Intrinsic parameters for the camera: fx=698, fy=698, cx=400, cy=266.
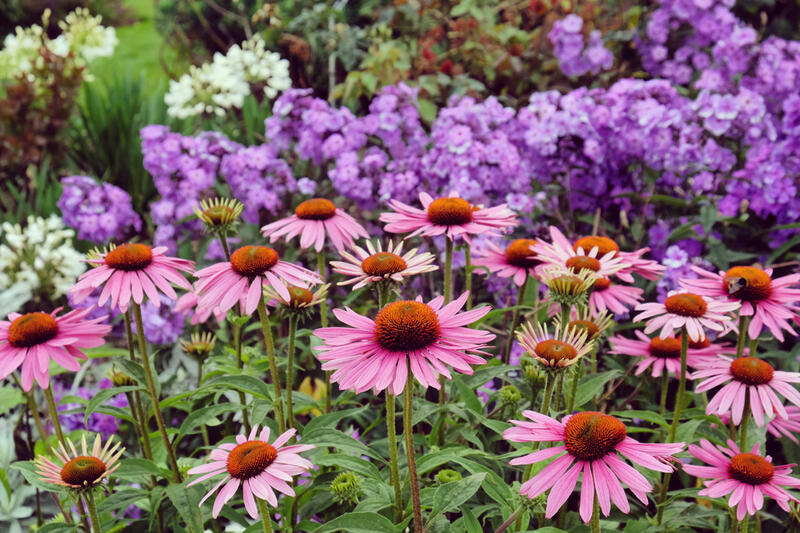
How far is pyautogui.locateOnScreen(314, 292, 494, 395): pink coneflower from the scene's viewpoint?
3.19ft

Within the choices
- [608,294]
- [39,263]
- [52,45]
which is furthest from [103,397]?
[52,45]

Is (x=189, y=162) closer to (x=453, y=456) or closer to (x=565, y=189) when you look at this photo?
(x=565, y=189)

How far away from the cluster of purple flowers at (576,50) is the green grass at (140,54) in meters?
4.80

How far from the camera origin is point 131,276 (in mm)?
1279

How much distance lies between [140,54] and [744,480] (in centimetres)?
909

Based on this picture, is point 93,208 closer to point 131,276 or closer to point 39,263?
point 39,263

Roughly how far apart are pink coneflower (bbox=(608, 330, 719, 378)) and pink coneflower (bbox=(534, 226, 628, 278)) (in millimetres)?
180

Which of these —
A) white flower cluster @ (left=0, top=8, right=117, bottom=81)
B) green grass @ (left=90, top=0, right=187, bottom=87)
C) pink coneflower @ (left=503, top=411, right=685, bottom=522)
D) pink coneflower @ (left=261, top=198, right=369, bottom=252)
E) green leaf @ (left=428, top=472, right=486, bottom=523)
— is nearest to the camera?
pink coneflower @ (left=503, top=411, right=685, bottom=522)

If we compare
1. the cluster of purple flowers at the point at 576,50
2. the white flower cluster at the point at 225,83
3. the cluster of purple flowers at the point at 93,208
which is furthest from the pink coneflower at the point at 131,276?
the white flower cluster at the point at 225,83

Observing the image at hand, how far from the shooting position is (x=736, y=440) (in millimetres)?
1509

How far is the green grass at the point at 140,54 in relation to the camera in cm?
759

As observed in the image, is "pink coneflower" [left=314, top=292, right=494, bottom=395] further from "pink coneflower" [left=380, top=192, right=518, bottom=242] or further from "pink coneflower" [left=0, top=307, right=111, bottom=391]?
"pink coneflower" [left=0, top=307, right=111, bottom=391]

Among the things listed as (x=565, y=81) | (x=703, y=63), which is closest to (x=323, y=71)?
(x=565, y=81)

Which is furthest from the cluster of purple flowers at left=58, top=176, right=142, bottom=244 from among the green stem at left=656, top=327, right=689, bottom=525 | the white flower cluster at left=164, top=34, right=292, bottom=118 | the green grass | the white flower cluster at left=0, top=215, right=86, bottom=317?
the green grass
